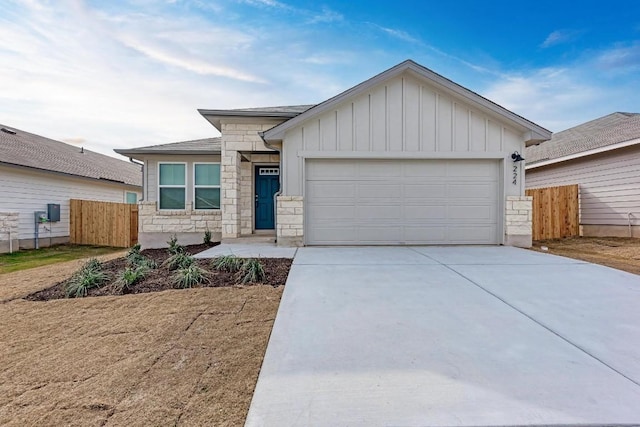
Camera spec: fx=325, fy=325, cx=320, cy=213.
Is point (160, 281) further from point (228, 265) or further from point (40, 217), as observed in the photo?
point (40, 217)

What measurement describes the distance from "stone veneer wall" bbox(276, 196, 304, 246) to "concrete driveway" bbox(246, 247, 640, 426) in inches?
130

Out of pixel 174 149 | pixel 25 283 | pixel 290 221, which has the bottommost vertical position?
pixel 25 283

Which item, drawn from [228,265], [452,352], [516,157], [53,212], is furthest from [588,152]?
[53,212]

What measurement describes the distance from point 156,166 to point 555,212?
47.3ft

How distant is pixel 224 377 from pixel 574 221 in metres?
14.5

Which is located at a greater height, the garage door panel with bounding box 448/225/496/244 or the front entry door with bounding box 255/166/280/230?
the front entry door with bounding box 255/166/280/230

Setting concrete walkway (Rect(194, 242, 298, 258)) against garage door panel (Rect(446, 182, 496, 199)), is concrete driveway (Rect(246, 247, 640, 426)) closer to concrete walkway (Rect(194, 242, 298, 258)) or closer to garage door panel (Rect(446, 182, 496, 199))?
concrete walkway (Rect(194, 242, 298, 258))

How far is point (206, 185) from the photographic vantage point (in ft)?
36.5

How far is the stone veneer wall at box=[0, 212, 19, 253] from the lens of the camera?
447 inches

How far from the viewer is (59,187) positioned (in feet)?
45.6

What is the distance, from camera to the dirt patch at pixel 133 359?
1.98 m

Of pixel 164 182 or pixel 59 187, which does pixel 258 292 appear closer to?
pixel 164 182

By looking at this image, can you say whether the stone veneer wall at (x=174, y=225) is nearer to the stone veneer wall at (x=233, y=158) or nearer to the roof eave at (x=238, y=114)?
the stone veneer wall at (x=233, y=158)

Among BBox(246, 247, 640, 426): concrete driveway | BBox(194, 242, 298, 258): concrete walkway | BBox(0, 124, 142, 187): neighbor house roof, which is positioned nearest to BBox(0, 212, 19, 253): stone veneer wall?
BBox(0, 124, 142, 187): neighbor house roof
